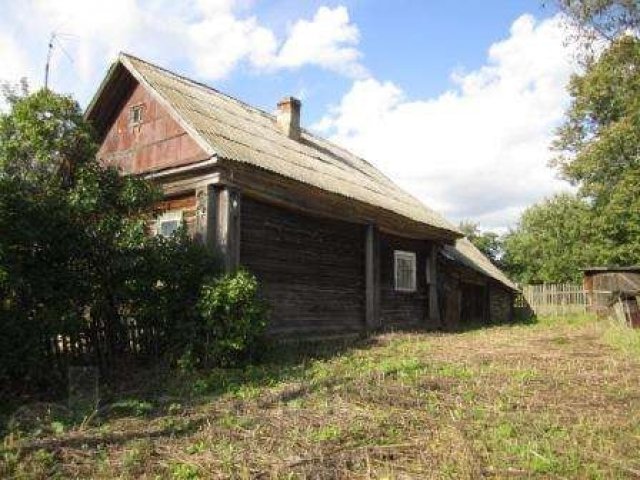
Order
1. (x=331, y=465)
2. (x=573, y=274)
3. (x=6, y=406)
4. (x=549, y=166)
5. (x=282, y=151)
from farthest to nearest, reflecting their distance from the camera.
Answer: (x=573, y=274) < (x=549, y=166) < (x=282, y=151) < (x=6, y=406) < (x=331, y=465)

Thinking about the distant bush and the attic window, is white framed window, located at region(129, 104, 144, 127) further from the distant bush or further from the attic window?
the distant bush

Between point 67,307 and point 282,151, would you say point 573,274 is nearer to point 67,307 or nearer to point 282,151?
point 282,151

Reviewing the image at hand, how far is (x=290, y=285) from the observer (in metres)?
12.5

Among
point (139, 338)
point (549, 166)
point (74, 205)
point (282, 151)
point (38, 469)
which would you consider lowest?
point (38, 469)

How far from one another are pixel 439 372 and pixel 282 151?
22.8 feet

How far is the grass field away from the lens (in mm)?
4578

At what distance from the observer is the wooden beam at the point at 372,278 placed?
14.5 meters

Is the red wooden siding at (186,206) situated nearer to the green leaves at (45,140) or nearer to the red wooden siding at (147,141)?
the red wooden siding at (147,141)

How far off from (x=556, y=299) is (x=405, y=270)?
11648mm

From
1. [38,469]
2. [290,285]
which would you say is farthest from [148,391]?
[290,285]

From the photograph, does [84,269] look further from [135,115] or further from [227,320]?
[135,115]

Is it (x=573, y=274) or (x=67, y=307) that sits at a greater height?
(x=573, y=274)

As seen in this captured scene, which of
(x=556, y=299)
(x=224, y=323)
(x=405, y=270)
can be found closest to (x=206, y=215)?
(x=224, y=323)

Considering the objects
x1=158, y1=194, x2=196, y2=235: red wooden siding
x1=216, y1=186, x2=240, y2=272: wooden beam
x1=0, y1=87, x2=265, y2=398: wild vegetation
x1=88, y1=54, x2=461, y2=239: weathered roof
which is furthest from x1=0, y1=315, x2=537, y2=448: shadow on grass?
x1=88, y1=54, x2=461, y2=239: weathered roof
